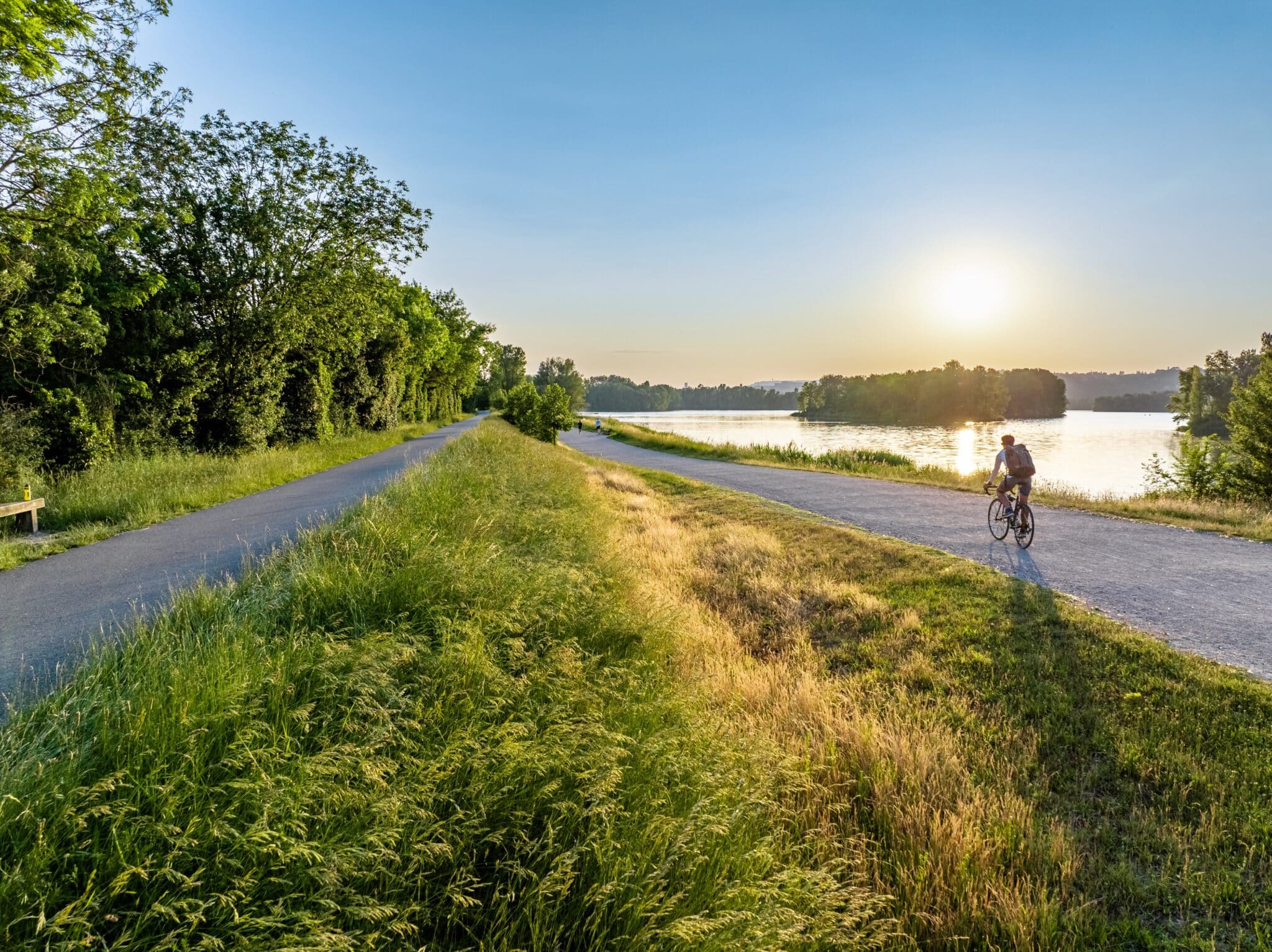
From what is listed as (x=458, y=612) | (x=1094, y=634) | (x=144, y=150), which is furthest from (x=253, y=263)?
(x=1094, y=634)

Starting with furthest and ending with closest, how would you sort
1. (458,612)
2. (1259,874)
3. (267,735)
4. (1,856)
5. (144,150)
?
(144,150) → (458,612) → (1259,874) → (267,735) → (1,856)

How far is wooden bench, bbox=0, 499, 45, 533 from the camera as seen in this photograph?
7.73m

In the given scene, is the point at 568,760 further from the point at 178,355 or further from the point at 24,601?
the point at 178,355

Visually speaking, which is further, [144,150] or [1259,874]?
[144,150]

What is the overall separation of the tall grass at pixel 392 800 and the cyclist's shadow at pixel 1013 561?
243 inches

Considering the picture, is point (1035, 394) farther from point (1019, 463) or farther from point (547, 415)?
point (1019, 463)

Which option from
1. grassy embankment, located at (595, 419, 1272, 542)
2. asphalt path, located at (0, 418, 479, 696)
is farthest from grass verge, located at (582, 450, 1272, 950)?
grassy embankment, located at (595, 419, 1272, 542)

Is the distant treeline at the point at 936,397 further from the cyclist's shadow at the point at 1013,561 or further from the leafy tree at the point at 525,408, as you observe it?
the cyclist's shadow at the point at 1013,561

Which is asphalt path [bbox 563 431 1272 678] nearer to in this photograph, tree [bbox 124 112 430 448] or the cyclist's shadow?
the cyclist's shadow

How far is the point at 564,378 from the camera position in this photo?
120 m

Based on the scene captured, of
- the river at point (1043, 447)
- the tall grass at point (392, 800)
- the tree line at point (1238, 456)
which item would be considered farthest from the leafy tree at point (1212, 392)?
the tall grass at point (392, 800)

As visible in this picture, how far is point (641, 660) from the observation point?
14.1ft

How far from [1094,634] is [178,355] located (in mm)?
18566

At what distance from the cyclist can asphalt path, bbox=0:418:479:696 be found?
36.5 ft
